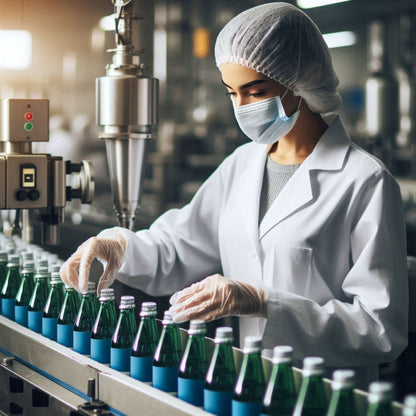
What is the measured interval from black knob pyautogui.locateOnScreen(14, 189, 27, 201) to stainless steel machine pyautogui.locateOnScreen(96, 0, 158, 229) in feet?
0.93

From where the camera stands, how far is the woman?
69.6 inches

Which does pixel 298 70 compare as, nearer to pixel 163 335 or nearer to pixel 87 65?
pixel 163 335

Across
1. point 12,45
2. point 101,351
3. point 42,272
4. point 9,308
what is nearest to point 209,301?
point 101,351

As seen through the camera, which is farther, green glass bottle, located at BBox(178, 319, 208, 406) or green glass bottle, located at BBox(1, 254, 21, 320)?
green glass bottle, located at BBox(1, 254, 21, 320)

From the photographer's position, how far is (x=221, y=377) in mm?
1418

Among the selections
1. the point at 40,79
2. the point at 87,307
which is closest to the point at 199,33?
the point at 40,79

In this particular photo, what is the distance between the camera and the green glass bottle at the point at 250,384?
1.29 m

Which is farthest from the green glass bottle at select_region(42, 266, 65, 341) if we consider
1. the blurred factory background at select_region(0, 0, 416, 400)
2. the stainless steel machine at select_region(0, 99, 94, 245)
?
the blurred factory background at select_region(0, 0, 416, 400)

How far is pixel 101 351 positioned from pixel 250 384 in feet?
1.58

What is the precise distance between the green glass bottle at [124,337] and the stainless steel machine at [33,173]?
0.61 meters

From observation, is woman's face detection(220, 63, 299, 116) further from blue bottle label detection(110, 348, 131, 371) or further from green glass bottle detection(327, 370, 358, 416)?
green glass bottle detection(327, 370, 358, 416)

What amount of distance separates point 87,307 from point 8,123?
69 cm

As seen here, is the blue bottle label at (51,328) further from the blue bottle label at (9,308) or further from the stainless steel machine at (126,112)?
the stainless steel machine at (126,112)

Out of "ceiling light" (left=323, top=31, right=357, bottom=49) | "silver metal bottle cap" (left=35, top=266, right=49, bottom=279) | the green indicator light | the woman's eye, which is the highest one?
"ceiling light" (left=323, top=31, right=357, bottom=49)
